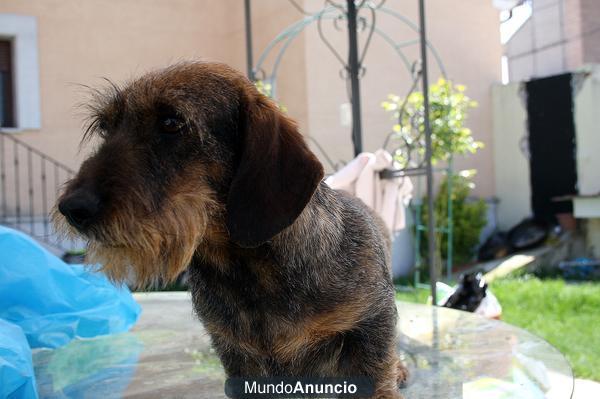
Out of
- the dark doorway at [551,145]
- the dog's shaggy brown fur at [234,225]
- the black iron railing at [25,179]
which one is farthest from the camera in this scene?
the dark doorway at [551,145]

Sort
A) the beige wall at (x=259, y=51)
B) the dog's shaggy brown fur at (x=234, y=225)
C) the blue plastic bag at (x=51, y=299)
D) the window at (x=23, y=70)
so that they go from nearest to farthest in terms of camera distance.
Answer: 1. the dog's shaggy brown fur at (x=234, y=225)
2. the blue plastic bag at (x=51, y=299)
3. the window at (x=23, y=70)
4. the beige wall at (x=259, y=51)

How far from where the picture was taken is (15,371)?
220cm

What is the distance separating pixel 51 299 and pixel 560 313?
568 cm

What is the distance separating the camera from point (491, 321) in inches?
149

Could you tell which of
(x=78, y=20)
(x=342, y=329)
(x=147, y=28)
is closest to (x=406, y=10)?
(x=147, y=28)

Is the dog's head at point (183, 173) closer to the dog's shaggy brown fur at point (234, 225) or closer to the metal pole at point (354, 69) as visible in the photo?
the dog's shaggy brown fur at point (234, 225)

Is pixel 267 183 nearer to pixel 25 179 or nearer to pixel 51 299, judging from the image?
pixel 51 299

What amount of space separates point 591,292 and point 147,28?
8565 mm

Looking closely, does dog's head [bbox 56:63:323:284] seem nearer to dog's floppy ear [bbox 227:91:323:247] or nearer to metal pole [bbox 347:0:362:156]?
dog's floppy ear [bbox 227:91:323:247]

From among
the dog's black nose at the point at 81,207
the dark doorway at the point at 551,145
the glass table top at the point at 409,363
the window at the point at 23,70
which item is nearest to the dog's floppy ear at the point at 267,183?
the dog's black nose at the point at 81,207

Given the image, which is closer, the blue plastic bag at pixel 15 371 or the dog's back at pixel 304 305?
the dog's back at pixel 304 305

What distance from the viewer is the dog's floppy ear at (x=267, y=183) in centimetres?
175

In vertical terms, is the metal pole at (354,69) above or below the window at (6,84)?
below

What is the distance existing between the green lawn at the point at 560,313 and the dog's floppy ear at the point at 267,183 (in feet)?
12.9
